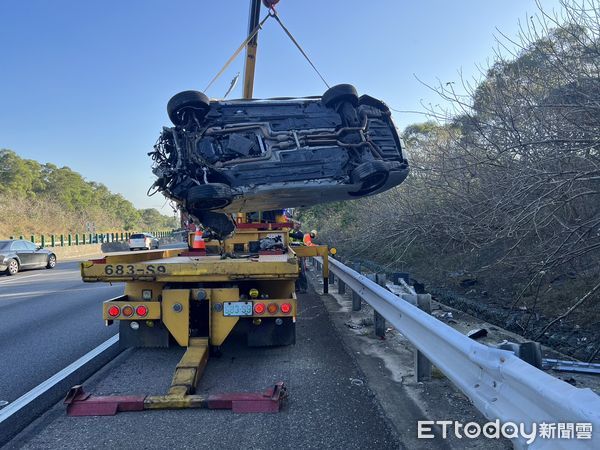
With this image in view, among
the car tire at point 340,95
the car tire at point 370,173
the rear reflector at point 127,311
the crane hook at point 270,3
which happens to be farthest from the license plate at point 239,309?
the crane hook at point 270,3

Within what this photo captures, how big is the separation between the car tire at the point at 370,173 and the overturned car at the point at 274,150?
1cm

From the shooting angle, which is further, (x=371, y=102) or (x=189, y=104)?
(x=371, y=102)

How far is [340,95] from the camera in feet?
17.5

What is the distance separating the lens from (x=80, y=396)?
3721 millimetres

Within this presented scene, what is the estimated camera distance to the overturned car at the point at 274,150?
502 centimetres

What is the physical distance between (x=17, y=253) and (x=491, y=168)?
58.2 feet

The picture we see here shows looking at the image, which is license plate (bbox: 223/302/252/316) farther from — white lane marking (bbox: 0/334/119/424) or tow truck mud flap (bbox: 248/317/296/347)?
white lane marking (bbox: 0/334/119/424)

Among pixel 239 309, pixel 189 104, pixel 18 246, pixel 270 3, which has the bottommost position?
pixel 239 309

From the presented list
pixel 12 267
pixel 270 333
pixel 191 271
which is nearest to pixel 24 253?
pixel 12 267

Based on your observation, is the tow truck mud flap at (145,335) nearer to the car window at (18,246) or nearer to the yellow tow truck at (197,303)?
the yellow tow truck at (197,303)

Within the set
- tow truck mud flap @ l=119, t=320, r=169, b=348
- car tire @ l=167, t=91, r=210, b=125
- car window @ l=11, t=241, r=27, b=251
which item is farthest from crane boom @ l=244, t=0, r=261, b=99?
car window @ l=11, t=241, r=27, b=251

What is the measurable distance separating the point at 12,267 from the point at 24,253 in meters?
1.08

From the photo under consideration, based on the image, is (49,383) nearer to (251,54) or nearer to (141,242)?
(251,54)

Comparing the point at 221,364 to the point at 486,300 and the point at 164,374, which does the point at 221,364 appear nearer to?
the point at 164,374
